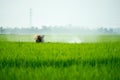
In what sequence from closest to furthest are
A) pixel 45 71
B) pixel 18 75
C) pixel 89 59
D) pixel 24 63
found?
pixel 18 75 → pixel 45 71 → pixel 24 63 → pixel 89 59

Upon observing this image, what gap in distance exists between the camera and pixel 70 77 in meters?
4.13

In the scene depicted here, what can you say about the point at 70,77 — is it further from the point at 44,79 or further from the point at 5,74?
the point at 5,74

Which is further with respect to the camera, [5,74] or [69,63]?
[69,63]

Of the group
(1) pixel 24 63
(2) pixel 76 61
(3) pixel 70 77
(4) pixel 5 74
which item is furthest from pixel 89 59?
(4) pixel 5 74

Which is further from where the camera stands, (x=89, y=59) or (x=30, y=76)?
(x=89, y=59)

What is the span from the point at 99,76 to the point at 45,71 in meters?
1.17

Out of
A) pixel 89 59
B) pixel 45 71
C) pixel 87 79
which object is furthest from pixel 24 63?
pixel 87 79

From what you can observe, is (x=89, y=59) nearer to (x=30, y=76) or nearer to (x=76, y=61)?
(x=76, y=61)

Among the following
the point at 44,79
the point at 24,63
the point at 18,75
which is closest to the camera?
the point at 44,79

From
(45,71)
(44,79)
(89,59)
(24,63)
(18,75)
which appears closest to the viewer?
(44,79)

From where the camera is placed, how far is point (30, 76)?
421 cm

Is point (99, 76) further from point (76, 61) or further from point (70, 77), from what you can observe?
point (76, 61)

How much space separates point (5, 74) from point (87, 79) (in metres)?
1.68

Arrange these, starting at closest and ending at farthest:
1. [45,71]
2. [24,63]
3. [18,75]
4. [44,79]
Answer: [44,79] → [18,75] → [45,71] → [24,63]
